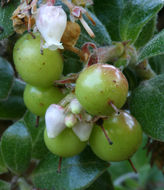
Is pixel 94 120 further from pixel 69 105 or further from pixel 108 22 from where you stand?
pixel 108 22

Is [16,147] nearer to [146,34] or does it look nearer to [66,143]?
[66,143]

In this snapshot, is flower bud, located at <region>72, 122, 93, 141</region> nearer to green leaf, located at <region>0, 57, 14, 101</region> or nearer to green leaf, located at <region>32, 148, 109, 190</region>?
green leaf, located at <region>32, 148, 109, 190</region>

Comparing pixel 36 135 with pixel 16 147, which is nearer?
pixel 16 147

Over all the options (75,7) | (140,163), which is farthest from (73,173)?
(140,163)

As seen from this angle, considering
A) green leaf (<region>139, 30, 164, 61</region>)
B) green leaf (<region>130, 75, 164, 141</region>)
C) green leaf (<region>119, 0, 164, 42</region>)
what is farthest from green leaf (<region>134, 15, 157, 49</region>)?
green leaf (<region>139, 30, 164, 61</region>)

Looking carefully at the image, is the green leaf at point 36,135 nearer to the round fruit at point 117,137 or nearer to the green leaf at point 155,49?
the round fruit at point 117,137

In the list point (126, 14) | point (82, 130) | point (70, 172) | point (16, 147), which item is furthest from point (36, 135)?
point (126, 14)

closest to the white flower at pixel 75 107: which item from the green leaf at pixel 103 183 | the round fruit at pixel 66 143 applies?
the round fruit at pixel 66 143
